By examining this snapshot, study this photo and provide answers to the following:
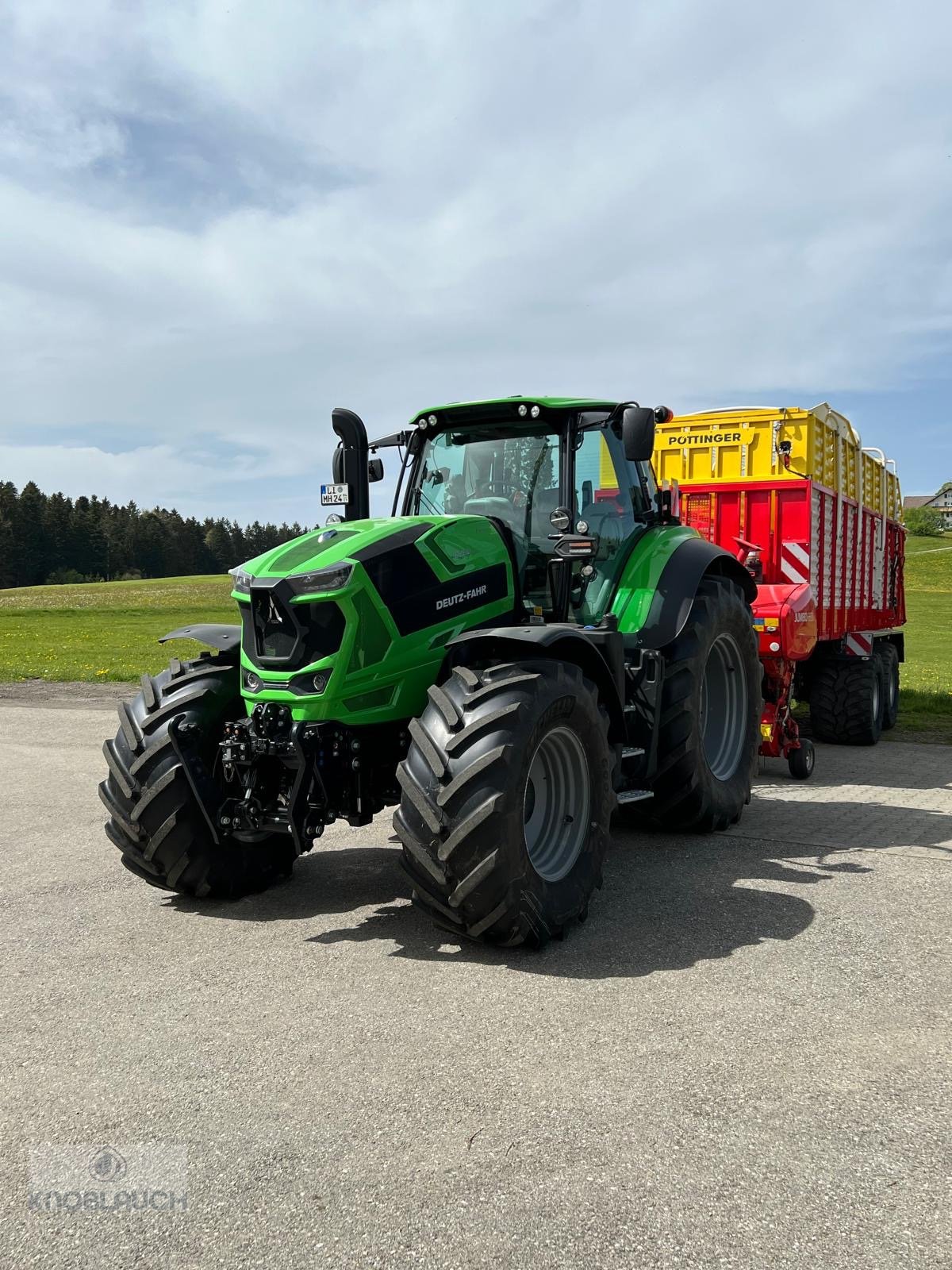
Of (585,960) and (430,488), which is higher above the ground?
(430,488)

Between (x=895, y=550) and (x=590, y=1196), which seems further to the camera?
(x=895, y=550)

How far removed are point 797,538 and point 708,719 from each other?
3248 millimetres

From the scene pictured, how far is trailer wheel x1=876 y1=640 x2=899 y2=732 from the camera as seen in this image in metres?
12.8

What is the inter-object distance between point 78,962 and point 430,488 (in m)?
3.35

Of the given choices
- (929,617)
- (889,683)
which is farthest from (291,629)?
(929,617)

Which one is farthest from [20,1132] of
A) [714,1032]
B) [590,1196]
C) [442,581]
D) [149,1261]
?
[442,581]

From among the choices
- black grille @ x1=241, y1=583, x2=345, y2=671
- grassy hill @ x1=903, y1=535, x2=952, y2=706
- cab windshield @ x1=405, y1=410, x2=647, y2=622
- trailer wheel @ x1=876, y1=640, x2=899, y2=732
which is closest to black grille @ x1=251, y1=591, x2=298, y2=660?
black grille @ x1=241, y1=583, x2=345, y2=671

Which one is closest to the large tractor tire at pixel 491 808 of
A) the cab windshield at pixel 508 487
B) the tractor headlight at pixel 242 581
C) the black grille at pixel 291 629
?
the black grille at pixel 291 629

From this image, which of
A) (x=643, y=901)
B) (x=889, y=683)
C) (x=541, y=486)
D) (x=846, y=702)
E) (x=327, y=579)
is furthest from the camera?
(x=889, y=683)

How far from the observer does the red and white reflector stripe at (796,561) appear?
33.7ft

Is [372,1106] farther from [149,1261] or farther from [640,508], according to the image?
[640,508]

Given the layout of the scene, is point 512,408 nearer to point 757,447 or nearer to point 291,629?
point 291,629

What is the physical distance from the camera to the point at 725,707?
782 centimetres

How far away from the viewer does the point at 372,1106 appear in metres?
3.41
